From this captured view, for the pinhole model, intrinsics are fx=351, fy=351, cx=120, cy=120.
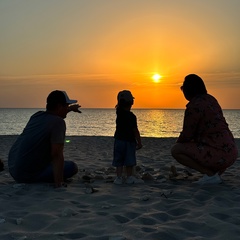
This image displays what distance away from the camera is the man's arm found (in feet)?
17.7

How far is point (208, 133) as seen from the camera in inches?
223

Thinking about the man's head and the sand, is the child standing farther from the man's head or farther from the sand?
the man's head

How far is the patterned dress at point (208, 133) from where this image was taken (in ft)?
18.4

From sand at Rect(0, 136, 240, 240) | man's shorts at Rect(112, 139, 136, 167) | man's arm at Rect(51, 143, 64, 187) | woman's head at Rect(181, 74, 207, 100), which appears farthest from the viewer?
man's shorts at Rect(112, 139, 136, 167)

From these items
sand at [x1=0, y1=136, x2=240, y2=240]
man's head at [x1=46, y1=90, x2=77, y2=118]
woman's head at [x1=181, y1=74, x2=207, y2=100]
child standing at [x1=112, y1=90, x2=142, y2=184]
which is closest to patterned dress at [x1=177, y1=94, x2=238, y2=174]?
woman's head at [x1=181, y1=74, x2=207, y2=100]

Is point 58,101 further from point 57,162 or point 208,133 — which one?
point 208,133

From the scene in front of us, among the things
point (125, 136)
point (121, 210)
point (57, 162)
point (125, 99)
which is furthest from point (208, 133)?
point (57, 162)

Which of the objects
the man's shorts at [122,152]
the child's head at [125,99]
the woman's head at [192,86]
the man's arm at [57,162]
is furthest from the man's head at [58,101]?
the woman's head at [192,86]

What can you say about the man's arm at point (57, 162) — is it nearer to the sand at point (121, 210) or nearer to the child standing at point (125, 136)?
the sand at point (121, 210)

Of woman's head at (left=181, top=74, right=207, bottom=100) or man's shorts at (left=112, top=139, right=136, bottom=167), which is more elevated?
woman's head at (left=181, top=74, right=207, bottom=100)

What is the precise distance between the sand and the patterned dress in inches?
16.9

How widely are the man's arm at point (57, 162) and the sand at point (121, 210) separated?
18 centimetres

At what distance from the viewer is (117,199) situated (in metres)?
4.73

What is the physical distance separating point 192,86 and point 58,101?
7.14 feet
